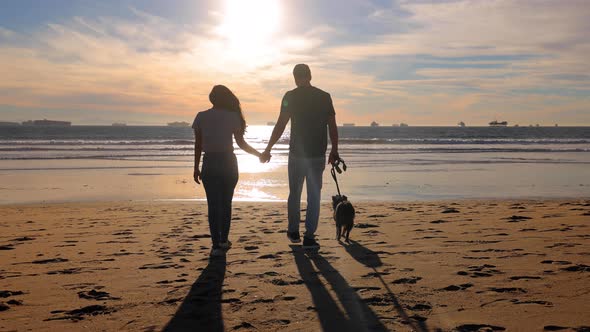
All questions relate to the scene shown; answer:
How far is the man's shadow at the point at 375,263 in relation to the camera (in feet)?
11.6

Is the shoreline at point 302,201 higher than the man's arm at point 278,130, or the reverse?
the man's arm at point 278,130

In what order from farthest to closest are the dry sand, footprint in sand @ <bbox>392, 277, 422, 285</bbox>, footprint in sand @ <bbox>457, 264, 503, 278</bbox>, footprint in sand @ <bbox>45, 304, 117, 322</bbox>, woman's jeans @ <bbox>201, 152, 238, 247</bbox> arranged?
1. woman's jeans @ <bbox>201, 152, 238, 247</bbox>
2. footprint in sand @ <bbox>457, 264, 503, 278</bbox>
3. footprint in sand @ <bbox>392, 277, 422, 285</bbox>
4. footprint in sand @ <bbox>45, 304, 117, 322</bbox>
5. the dry sand

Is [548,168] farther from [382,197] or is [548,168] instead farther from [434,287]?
[434,287]

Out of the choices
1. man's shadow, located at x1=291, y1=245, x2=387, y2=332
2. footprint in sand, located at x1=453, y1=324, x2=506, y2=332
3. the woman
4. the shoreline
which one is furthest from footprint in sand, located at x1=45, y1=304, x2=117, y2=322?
the shoreline

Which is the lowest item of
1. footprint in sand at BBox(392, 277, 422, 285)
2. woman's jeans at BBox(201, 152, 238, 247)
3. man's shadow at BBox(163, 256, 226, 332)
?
man's shadow at BBox(163, 256, 226, 332)

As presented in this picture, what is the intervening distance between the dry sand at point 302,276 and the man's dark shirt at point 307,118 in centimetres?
115

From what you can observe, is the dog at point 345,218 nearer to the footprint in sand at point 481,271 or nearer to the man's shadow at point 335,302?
the man's shadow at point 335,302

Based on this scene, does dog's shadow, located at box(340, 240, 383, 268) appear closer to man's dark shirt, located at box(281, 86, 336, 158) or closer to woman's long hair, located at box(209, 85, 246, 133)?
man's dark shirt, located at box(281, 86, 336, 158)

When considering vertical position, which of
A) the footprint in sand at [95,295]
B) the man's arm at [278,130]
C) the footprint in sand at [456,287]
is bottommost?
the footprint in sand at [95,295]

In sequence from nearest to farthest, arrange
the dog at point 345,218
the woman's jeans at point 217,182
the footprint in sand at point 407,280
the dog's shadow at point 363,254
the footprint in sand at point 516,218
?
the footprint in sand at point 407,280
the dog's shadow at point 363,254
the woman's jeans at point 217,182
the dog at point 345,218
the footprint in sand at point 516,218

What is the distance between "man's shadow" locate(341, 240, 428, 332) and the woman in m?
1.45

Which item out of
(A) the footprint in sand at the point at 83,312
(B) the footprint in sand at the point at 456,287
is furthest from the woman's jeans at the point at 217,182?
(B) the footprint in sand at the point at 456,287

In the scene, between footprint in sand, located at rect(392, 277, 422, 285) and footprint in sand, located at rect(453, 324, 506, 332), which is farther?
footprint in sand, located at rect(392, 277, 422, 285)

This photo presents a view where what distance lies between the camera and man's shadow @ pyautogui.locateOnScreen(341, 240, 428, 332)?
11.6 ft
